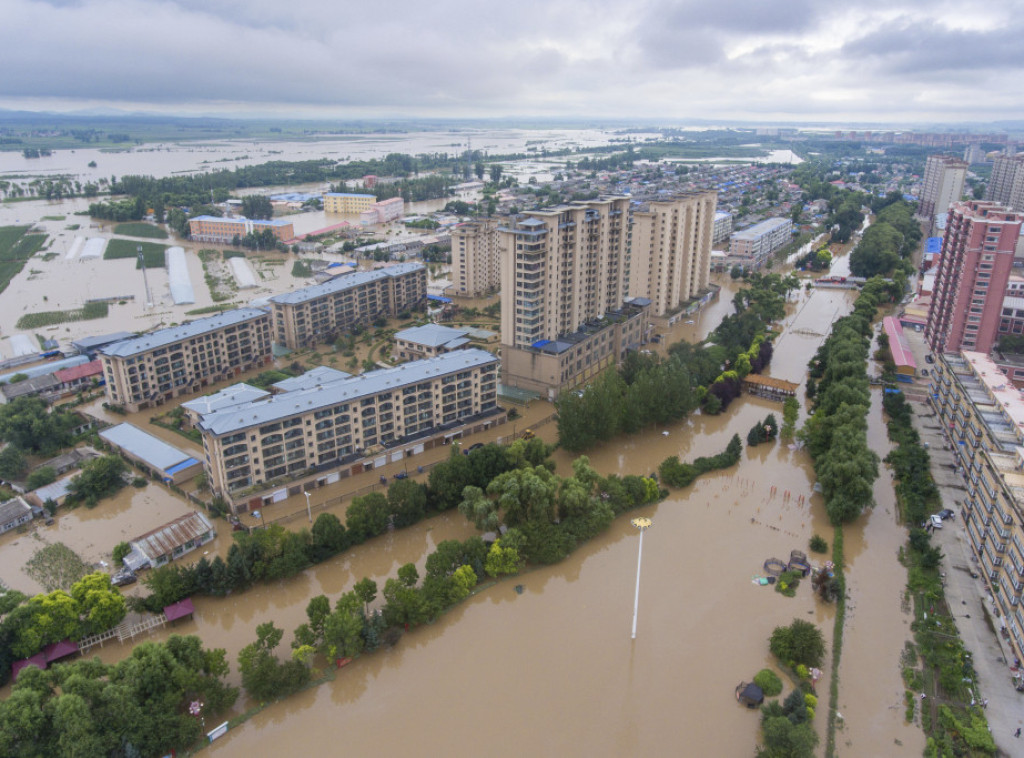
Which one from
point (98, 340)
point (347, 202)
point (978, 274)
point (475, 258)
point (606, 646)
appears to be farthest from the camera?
point (347, 202)

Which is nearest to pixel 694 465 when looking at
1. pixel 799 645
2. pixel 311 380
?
pixel 799 645

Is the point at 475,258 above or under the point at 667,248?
under

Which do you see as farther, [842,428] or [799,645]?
[842,428]

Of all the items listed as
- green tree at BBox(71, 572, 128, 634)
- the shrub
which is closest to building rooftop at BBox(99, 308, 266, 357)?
green tree at BBox(71, 572, 128, 634)

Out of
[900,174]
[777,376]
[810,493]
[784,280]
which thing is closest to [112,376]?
[810,493]

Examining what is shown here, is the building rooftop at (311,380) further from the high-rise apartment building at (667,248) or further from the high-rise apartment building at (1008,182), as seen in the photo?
the high-rise apartment building at (1008,182)

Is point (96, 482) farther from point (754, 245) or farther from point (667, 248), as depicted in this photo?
point (754, 245)

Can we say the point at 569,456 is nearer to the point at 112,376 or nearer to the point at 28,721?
the point at 28,721
